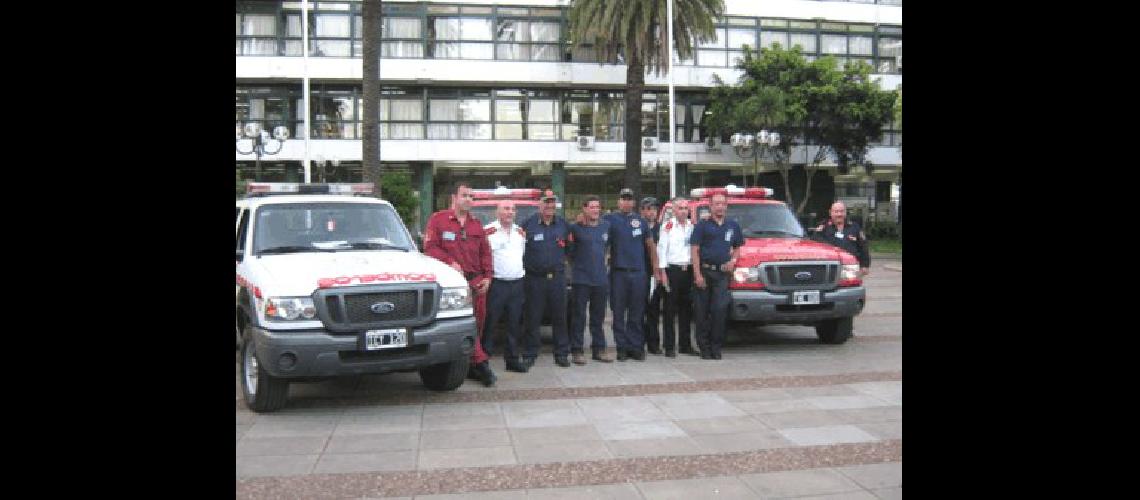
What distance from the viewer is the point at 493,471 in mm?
5246

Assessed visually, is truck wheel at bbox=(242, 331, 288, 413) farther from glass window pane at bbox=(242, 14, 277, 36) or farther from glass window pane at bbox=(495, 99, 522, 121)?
glass window pane at bbox=(242, 14, 277, 36)

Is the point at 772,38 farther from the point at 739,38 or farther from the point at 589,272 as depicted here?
the point at 589,272

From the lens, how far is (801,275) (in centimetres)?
957

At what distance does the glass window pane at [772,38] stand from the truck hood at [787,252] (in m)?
27.7

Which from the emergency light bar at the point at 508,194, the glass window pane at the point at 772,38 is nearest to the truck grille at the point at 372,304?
the emergency light bar at the point at 508,194

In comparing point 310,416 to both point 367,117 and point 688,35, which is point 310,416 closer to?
point 367,117

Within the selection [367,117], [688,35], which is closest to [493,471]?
[367,117]

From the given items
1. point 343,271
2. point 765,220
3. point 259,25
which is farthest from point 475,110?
point 343,271

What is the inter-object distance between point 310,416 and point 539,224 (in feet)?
9.92

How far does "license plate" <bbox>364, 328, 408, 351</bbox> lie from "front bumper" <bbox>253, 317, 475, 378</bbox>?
0.22ft

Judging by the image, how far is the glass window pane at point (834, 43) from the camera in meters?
37.3

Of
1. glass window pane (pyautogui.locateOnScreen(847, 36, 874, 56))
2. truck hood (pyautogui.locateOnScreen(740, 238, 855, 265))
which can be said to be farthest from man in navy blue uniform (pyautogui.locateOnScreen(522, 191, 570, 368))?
glass window pane (pyautogui.locateOnScreen(847, 36, 874, 56))

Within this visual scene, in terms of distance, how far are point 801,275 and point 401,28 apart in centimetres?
2677
